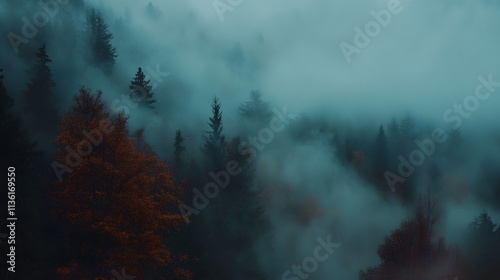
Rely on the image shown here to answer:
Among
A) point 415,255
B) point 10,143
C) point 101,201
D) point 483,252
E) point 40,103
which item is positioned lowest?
point 483,252

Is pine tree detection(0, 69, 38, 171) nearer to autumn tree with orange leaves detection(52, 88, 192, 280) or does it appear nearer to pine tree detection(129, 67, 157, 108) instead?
autumn tree with orange leaves detection(52, 88, 192, 280)

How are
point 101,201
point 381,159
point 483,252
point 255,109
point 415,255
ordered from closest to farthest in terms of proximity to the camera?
point 101,201, point 415,255, point 483,252, point 255,109, point 381,159

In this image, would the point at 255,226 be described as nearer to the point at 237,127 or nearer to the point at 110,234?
the point at 110,234

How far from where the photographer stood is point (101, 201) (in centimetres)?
1917

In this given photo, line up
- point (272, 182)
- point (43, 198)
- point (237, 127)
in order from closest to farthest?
point (43, 198) < point (272, 182) < point (237, 127)

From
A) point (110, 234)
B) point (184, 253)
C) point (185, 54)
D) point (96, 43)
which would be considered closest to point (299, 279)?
point (184, 253)

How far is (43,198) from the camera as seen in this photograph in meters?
20.4

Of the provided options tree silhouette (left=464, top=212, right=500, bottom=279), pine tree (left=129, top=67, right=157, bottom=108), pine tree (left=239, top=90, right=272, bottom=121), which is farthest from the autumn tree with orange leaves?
pine tree (left=239, top=90, right=272, bottom=121)

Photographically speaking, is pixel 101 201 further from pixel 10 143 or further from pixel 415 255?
pixel 415 255

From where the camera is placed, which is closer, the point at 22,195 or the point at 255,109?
the point at 22,195

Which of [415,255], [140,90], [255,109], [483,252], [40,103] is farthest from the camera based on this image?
[255,109]

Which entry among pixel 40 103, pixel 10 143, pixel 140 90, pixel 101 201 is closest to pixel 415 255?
pixel 101 201

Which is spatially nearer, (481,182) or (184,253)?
(184,253)

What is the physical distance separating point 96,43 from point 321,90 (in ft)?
448
